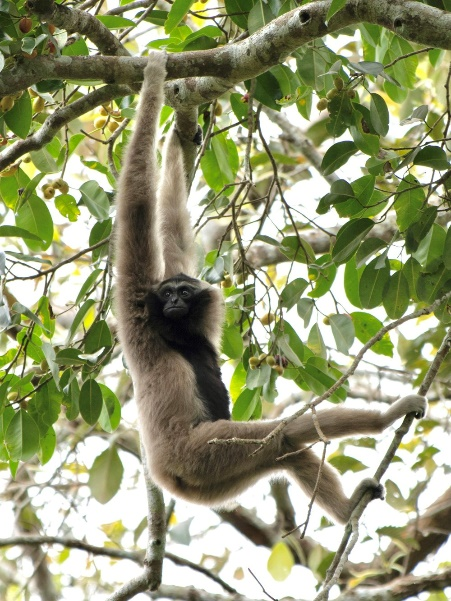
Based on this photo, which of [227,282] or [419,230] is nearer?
[419,230]

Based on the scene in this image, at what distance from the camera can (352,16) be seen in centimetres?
368

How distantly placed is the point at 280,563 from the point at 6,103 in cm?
454

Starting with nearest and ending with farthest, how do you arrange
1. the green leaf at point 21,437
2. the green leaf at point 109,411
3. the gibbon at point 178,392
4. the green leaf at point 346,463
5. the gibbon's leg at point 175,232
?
the green leaf at point 21,437 → the gibbon at point 178,392 → the green leaf at point 109,411 → the gibbon's leg at point 175,232 → the green leaf at point 346,463

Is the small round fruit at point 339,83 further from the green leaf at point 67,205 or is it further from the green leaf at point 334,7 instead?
the green leaf at point 67,205

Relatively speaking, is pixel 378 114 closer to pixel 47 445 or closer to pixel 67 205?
pixel 67 205

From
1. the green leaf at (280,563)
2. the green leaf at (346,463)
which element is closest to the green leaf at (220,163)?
the green leaf at (346,463)

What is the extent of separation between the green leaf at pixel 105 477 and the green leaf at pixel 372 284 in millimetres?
3132

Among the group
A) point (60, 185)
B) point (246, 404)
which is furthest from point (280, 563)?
point (60, 185)

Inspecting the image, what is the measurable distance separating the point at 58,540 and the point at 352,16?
4.02 m

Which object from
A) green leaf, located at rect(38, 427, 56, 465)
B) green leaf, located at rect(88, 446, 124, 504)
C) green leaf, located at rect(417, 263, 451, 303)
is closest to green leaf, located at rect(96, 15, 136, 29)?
green leaf, located at rect(417, 263, 451, 303)

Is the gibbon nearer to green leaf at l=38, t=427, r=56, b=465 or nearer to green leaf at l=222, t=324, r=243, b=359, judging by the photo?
green leaf at l=222, t=324, r=243, b=359

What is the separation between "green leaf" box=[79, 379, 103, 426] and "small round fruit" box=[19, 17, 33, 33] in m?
2.05

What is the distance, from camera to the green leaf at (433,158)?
3998 mm

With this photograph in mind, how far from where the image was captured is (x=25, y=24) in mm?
3865
